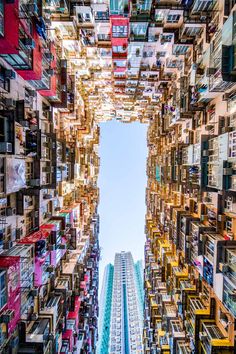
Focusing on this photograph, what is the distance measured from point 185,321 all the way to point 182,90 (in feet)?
85.1

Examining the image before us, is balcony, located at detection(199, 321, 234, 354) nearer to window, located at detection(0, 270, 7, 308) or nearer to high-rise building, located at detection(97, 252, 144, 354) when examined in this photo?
window, located at detection(0, 270, 7, 308)

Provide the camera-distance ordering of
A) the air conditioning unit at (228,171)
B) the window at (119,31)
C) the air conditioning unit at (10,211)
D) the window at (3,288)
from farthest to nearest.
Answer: the window at (119,31) < the air conditioning unit at (10,211) < the air conditioning unit at (228,171) < the window at (3,288)

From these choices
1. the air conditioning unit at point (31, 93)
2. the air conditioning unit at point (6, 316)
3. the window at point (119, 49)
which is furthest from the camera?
the window at point (119, 49)

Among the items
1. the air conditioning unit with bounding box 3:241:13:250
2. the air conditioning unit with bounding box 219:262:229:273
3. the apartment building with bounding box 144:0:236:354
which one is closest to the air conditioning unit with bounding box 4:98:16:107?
the air conditioning unit with bounding box 3:241:13:250

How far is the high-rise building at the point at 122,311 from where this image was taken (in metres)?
92.3

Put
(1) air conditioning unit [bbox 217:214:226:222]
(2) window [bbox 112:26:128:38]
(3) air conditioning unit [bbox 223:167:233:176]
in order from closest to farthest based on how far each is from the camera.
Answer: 1. (3) air conditioning unit [bbox 223:167:233:176]
2. (1) air conditioning unit [bbox 217:214:226:222]
3. (2) window [bbox 112:26:128:38]

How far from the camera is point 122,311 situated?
108875mm

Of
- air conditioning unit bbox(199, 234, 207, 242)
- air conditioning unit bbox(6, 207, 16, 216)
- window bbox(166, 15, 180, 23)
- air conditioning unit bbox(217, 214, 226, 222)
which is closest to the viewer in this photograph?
air conditioning unit bbox(6, 207, 16, 216)

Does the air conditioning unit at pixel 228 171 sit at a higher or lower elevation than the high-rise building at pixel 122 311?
higher

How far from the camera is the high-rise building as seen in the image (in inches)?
3634

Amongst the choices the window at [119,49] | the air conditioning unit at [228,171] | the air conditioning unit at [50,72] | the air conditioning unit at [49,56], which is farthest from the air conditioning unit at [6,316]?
the window at [119,49]

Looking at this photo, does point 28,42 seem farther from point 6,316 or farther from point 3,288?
point 6,316

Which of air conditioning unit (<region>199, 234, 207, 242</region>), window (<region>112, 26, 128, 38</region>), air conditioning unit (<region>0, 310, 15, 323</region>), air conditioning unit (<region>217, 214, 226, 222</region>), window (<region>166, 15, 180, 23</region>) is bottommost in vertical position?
A: air conditioning unit (<region>0, 310, 15, 323</region>)

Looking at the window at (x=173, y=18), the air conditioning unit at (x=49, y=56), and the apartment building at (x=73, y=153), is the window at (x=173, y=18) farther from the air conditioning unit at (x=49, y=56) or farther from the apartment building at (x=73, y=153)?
the air conditioning unit at (x=49, y=56)
